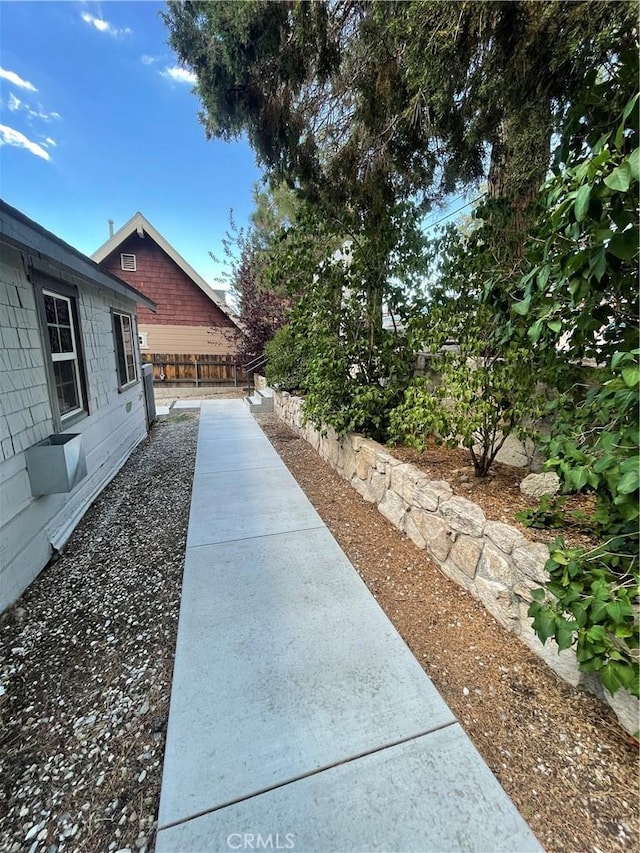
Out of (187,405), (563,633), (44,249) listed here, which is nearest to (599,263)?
(563,633)

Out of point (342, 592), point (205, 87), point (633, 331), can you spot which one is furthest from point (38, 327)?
point (633, 331)

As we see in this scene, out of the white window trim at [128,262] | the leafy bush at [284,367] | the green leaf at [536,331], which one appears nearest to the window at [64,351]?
the green leaf at [536,331]

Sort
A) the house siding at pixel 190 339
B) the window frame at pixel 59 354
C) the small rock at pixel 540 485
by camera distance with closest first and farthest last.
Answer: the small rock at pixel 540 485
the window frame at pixel 59 354
the house siding at pixel 190 339

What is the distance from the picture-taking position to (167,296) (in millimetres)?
13680

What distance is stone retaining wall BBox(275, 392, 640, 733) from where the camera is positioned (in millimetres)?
1823

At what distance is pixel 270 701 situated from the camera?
5.56ft

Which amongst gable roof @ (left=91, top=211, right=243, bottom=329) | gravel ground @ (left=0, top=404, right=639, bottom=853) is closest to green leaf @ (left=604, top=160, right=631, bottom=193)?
gravel ground @ (left=0, top=404, right=639, bottom=853)

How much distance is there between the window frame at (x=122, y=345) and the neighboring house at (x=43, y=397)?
0.91m

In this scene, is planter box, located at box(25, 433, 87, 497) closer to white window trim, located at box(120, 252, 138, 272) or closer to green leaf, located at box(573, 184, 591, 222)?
green leaf, located at box(573, 184, 591, 222)

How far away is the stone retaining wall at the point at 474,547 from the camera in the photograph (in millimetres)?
1823

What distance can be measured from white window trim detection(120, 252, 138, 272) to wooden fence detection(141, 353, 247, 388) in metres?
3.04

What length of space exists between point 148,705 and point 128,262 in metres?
14.6

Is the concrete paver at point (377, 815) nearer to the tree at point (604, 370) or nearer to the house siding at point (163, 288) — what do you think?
the tree at point (604, 370)

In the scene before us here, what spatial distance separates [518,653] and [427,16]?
375cm
